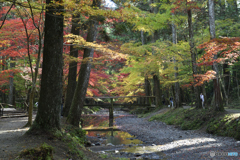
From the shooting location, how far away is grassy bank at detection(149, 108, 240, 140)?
28.1ft

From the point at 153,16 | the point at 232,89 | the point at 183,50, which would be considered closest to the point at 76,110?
the point at 183,50

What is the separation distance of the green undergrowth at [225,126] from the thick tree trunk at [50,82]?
6.85 metres

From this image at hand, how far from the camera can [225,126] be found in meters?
9.04

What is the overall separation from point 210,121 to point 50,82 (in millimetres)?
8404

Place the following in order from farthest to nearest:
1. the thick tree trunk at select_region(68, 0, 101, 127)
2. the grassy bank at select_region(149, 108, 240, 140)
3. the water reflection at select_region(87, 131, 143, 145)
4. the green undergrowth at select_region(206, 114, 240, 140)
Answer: the water reflection at select_region(87, 131, 143, 145) → the thick tree trunk at select_region(68, 0, 101, 127) → the grassy bank at select_region(149, 108, 240, 140) → the green undergrowth at select_region(206, 114, 240, 140)

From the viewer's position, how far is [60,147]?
539 cm

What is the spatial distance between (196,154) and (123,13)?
17.0ft

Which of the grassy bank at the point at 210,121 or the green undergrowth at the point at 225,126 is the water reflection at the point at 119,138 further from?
the green undergrowth at the point at 225,126

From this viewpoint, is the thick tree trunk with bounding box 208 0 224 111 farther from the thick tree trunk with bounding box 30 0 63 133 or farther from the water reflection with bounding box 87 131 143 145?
the thick tree trunk with bounding box 30 0 63 133

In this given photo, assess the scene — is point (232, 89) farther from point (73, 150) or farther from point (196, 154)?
point (73, 150)

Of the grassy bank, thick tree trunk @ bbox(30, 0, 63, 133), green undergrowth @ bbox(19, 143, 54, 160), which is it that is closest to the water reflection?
the grassy bank

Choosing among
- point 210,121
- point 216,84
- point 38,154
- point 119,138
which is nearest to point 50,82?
point 38,154

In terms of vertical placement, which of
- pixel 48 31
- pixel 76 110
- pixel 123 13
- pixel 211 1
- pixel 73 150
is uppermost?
pixel 211 1

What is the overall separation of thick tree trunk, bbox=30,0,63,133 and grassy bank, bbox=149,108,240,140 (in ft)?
22.5
